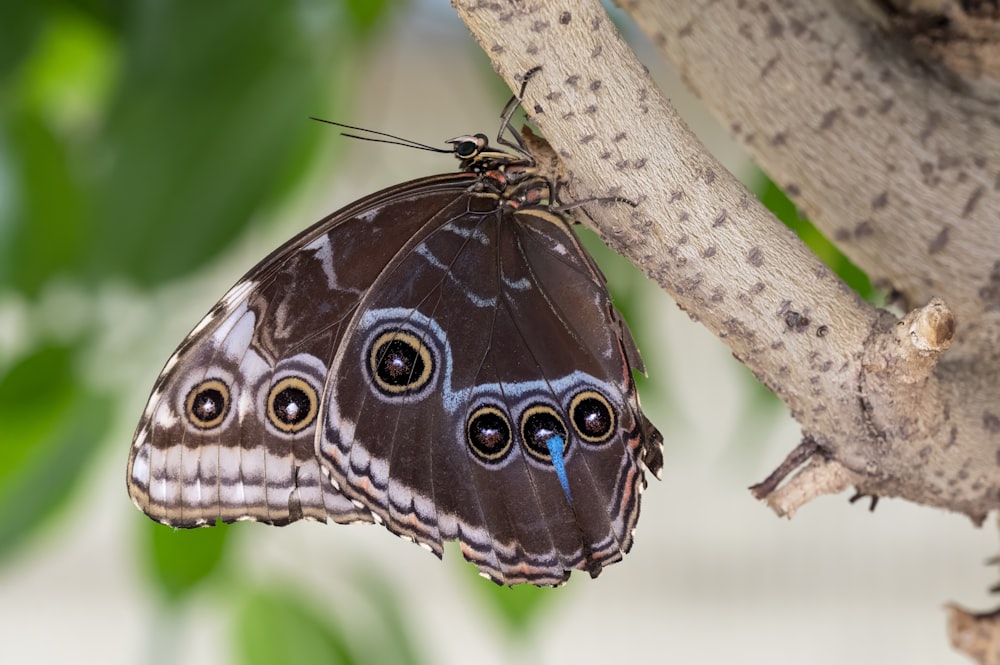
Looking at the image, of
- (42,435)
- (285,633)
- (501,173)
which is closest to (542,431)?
(501,173)

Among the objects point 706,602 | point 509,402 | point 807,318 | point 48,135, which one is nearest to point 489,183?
point 509,402

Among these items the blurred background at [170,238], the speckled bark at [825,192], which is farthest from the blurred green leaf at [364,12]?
the speckled bark at [825,192]

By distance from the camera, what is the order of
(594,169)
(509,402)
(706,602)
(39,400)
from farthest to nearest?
(706,602) < (39,400) < (509,402) < (594,169)

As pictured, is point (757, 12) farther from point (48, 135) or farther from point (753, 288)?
point (48, 135)

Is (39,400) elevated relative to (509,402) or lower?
lower

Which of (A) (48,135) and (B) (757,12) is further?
(A) (48,135)

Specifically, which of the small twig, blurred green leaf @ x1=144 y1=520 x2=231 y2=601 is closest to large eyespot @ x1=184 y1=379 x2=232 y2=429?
blurred green leaf @ x1=144 y1=520 x2=231 y2=601

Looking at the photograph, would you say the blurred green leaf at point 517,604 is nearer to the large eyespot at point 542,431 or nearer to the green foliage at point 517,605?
the green foliage at point 517,605
